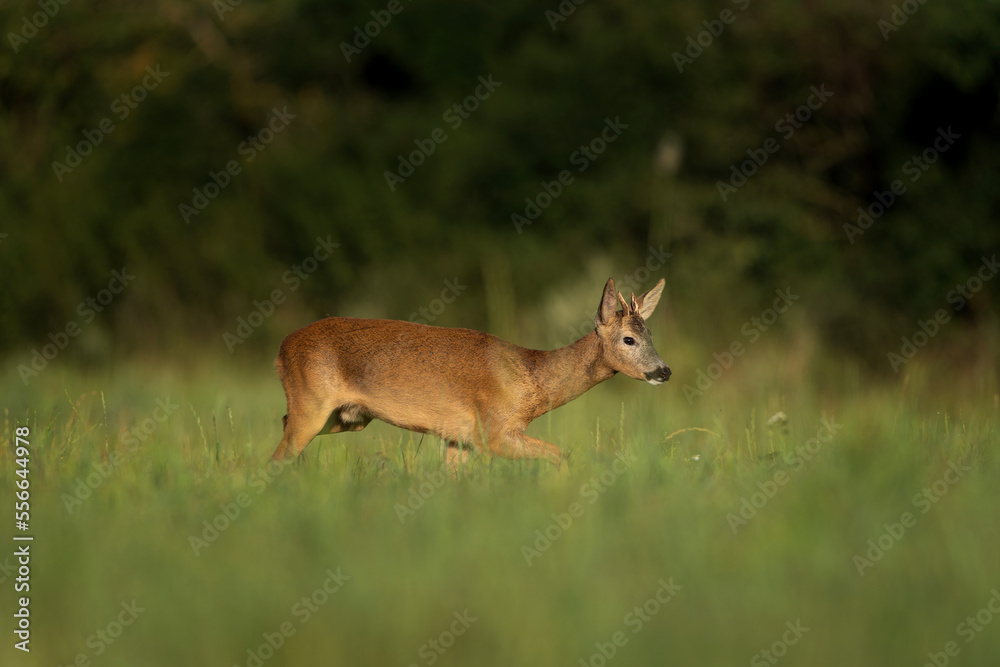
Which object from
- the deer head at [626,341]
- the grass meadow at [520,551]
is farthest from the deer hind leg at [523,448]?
Answer: the deer head at [626,341]

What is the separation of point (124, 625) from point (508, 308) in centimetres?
1013

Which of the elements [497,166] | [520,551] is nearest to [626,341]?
[520,551]

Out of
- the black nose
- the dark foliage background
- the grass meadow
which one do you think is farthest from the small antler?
the dark foliage background

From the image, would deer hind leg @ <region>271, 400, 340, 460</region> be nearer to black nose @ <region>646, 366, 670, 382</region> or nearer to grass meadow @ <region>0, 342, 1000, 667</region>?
grass meadow @ <region>0, 342, 1000, 667</region>

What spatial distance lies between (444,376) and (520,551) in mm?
3005

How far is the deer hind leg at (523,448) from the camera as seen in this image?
23.6 feet

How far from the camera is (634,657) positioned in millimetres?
3965

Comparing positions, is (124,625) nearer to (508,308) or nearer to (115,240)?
(508,308)

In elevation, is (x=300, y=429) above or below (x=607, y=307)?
below

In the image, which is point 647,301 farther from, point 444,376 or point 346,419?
point 346,419

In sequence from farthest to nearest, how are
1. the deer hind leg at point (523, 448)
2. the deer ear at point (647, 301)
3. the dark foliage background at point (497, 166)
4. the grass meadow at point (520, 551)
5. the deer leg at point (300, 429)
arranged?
the dark foliage background at point (497, 166) → the deer ear at point (647, 301) → the deer leg at point (300, 429) → the deer hind leg at point (523, 448) → the grass meadow at point (520, 551)

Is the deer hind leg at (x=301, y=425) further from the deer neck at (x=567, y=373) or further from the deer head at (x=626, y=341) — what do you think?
the deer head at (x=626, y=341)

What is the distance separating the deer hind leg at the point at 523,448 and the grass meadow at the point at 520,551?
157 millimetres

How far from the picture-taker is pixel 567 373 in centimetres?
805
